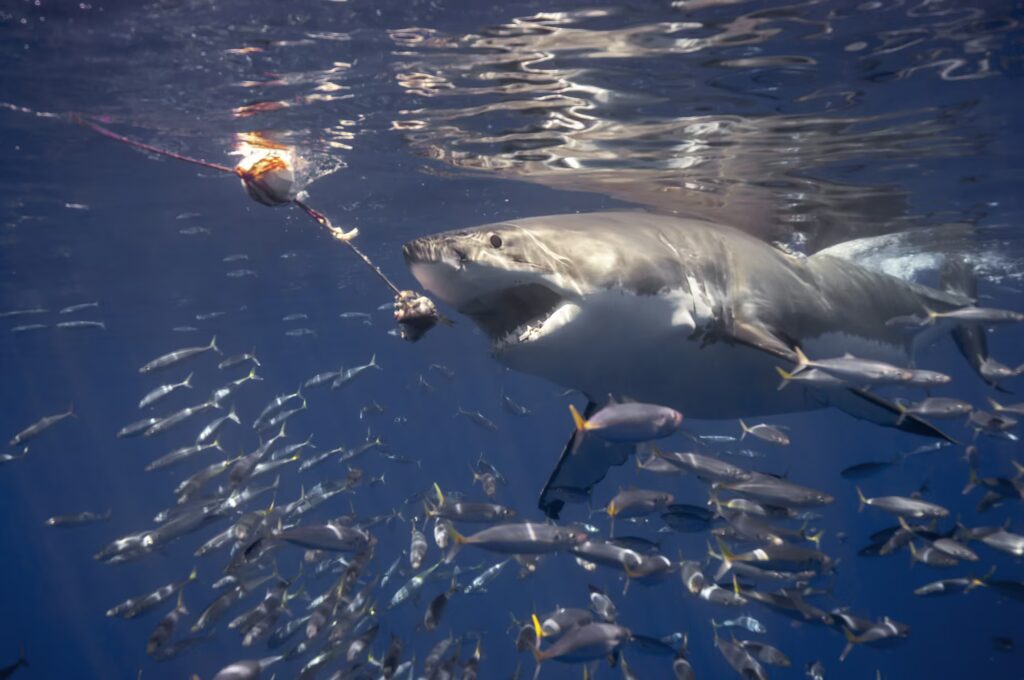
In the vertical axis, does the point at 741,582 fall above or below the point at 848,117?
below

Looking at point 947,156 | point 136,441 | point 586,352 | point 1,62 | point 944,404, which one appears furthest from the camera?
point 136,441

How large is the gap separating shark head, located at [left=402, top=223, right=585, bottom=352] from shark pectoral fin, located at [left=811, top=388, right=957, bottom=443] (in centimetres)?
243

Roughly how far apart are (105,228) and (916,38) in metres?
17.9

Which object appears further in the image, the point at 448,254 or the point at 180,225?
the point at 180,225

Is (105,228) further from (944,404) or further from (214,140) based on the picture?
(944,404)

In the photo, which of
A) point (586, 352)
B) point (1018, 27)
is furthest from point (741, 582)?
point (1018, 27)

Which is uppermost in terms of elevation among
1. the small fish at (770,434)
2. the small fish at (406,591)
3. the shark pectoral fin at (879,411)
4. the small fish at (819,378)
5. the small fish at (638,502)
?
the small fish at (819,378)

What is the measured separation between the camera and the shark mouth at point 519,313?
3883mm

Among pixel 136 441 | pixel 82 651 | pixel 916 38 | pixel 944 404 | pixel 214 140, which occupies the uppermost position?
pixel 916 38

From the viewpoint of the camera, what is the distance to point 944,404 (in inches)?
281

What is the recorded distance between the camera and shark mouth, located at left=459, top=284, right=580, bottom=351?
153 inches

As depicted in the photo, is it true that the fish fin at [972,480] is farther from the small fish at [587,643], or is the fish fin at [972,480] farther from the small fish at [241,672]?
the small fish at [241,672]

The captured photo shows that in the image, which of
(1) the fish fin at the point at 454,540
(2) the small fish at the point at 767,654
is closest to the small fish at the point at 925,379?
(2) the small fish at the point at 767,654

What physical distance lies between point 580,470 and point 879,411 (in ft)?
8.71
